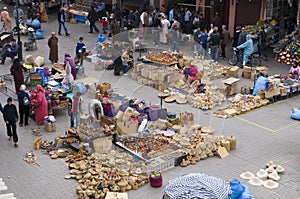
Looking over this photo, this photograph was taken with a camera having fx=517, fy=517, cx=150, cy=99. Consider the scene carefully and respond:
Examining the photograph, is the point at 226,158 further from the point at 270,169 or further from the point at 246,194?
the point at 246,194

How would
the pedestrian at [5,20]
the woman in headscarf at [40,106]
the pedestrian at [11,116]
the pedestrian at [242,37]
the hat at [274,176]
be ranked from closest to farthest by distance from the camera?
the hat at [274,176], the pedestrian at [11,116], the woman in headscarf at [40,106], the pedestrian at [242,37], the pedestrian at [5,20]

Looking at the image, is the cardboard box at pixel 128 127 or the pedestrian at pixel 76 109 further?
the pedestrian at pixel 76 109

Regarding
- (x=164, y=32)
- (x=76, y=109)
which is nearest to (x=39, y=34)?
(x=164, y=32)

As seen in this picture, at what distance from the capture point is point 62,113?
17.6 meters

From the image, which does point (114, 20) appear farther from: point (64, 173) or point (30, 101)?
point (64, 173)

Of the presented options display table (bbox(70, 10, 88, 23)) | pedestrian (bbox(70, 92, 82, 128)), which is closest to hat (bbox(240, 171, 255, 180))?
pedestrian (bbox(70, 92, 82, 128))

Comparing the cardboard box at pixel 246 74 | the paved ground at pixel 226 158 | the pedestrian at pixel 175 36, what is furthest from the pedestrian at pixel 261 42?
the paved ground at pixel 226 158

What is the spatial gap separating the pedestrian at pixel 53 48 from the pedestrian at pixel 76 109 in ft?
25.6

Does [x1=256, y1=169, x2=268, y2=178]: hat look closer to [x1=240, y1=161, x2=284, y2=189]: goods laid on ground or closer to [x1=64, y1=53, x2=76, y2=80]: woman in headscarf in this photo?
[x1=240, y1=161, x2=284, y2=189]: goods laid on ground

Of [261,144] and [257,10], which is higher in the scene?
[257,10]

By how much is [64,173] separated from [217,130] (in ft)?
16.7

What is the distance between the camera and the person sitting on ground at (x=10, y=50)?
74.0 ft

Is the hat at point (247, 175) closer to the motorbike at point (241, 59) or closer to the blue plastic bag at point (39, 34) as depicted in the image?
the motorbike at point (241, 59)

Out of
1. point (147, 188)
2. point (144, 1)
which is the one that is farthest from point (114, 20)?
point (147, 188)
